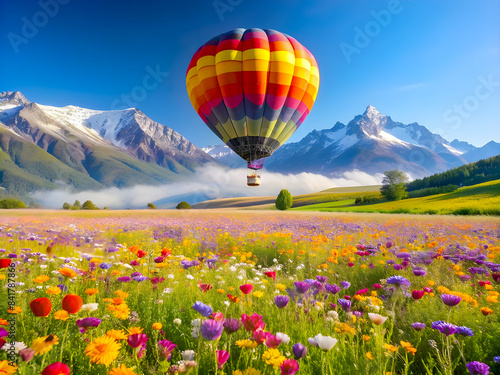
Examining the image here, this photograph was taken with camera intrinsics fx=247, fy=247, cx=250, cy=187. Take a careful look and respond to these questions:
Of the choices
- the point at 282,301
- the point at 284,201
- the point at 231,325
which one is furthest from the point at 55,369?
the point at 284,201

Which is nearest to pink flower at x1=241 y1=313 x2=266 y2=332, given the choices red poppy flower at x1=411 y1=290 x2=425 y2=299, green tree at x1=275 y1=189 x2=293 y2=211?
red poppy flower at x1=411 y1=290 x2=425 y2=299

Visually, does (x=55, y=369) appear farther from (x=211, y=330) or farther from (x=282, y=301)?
(x=282, y=301)

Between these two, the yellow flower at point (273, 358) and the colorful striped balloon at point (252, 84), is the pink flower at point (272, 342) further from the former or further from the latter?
the colorful striped balloon at point (252, 84)

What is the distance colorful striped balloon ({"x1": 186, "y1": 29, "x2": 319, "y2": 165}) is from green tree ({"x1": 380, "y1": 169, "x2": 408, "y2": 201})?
68.9 meters

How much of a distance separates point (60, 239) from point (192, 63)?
1535 centimetres

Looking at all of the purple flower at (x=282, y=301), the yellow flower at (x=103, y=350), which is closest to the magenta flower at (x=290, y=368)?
the purple flower at (x=282, y=301)

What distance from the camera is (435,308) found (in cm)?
354

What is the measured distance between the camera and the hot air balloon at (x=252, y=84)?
52.6ft

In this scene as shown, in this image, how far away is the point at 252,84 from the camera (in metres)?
16.0

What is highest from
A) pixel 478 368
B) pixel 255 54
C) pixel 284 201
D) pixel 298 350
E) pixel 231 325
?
pixel 255 54

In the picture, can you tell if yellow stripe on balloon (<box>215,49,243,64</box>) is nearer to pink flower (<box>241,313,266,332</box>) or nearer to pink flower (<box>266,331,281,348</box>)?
pink flower (<box>241,313,266,332</box>)

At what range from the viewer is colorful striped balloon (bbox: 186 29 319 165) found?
52.6 feet

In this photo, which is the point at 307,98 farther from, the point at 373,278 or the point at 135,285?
the point at 135,285

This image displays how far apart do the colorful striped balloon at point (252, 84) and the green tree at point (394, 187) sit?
6888cm
